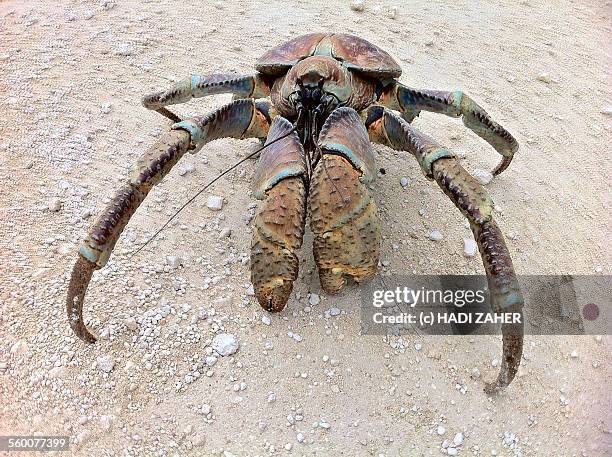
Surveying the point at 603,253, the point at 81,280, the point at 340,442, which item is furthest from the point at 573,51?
the point at 81,280

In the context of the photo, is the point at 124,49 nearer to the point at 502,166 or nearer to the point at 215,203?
the point at 215,203


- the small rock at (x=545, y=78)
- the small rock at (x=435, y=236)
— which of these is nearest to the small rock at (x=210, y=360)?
the small rock at (x=435, y=236)

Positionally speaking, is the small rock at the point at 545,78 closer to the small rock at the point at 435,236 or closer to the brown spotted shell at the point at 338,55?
the brown spotted shell at the point at 338,55

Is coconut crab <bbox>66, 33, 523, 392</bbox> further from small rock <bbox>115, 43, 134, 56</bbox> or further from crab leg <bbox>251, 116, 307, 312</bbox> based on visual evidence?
small rock <bbox>115, 43, 134, 56</bbox>

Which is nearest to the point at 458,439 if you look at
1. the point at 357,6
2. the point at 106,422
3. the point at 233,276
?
the point at 233,276

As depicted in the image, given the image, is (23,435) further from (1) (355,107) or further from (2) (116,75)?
(2) (116,75)

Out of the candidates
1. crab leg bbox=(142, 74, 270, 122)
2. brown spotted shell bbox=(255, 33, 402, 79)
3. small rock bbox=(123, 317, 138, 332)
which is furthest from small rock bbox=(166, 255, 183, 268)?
brown spotted shell bbox=(255, 33, 402, 79)
